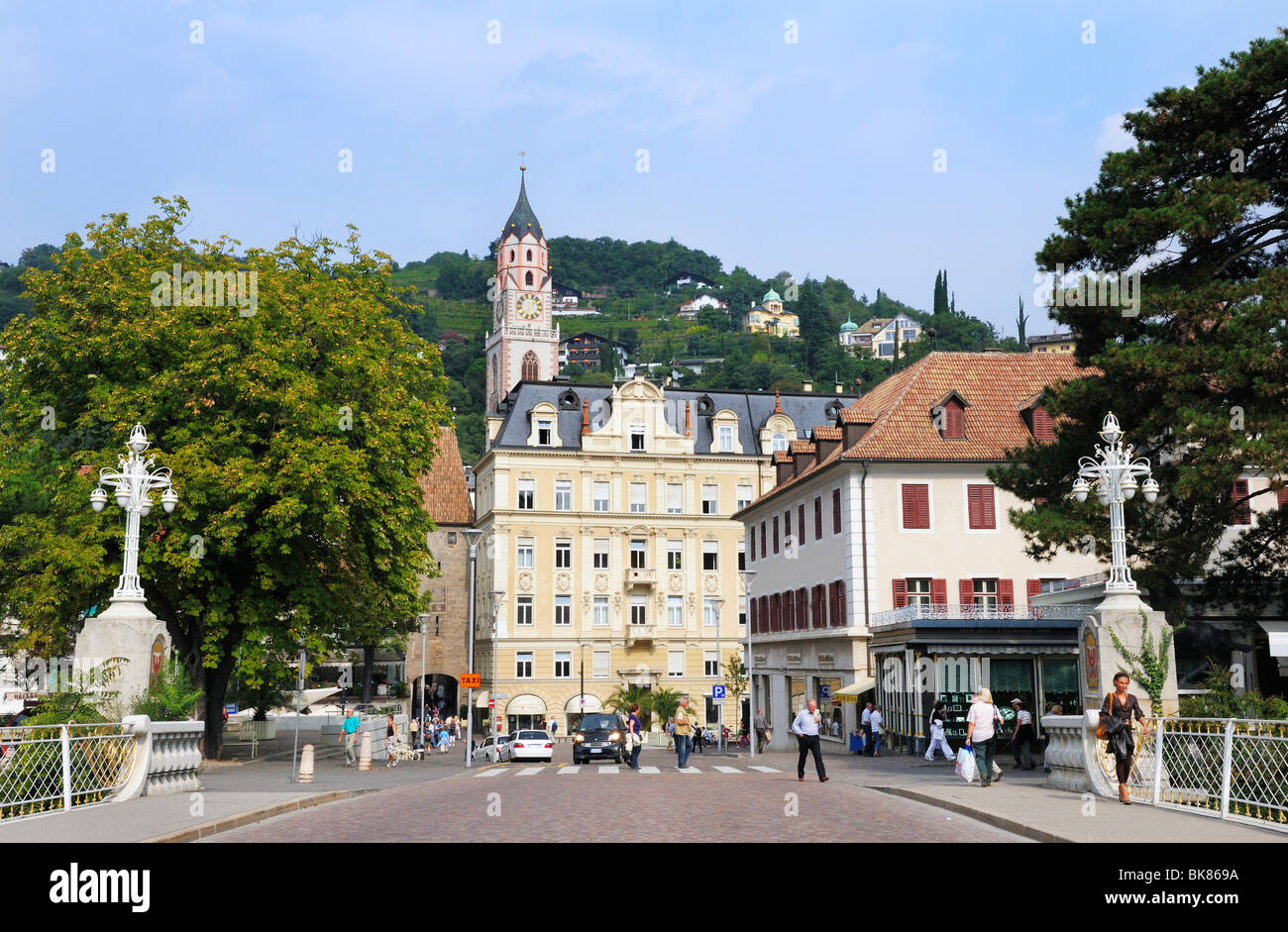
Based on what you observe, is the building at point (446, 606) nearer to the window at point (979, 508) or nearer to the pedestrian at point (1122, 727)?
the window at point (979, 508)

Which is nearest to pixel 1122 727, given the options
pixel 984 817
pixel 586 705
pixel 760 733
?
pixel 984 817

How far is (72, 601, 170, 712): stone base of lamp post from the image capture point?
791 inches

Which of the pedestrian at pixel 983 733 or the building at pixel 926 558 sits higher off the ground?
the building at pixel 926 558

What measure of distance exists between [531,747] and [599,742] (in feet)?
16.4

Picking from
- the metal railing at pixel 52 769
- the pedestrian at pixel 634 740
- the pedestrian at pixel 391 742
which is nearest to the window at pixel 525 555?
the pedestrian at pixel 391 742

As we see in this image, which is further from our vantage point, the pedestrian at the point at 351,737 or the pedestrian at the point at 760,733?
the pedestrian at the point at 760,733

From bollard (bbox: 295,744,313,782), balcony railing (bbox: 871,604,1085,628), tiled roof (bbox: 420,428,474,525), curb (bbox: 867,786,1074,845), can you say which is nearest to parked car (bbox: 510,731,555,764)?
balcony railing (bbox: 871,604,1085,628)

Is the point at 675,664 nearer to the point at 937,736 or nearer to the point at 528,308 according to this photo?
the point at 937,736

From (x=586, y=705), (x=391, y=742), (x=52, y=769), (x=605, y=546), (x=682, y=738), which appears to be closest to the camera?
(x=52, y=769)

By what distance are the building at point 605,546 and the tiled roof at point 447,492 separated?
563cm

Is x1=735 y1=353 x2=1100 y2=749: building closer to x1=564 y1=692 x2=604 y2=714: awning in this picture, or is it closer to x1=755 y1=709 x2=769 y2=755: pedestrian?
x1=755 y1=709 x2=769 y2=755: pedestrian

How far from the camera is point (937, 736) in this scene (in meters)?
34.9

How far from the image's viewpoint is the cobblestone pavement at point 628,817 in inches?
536
